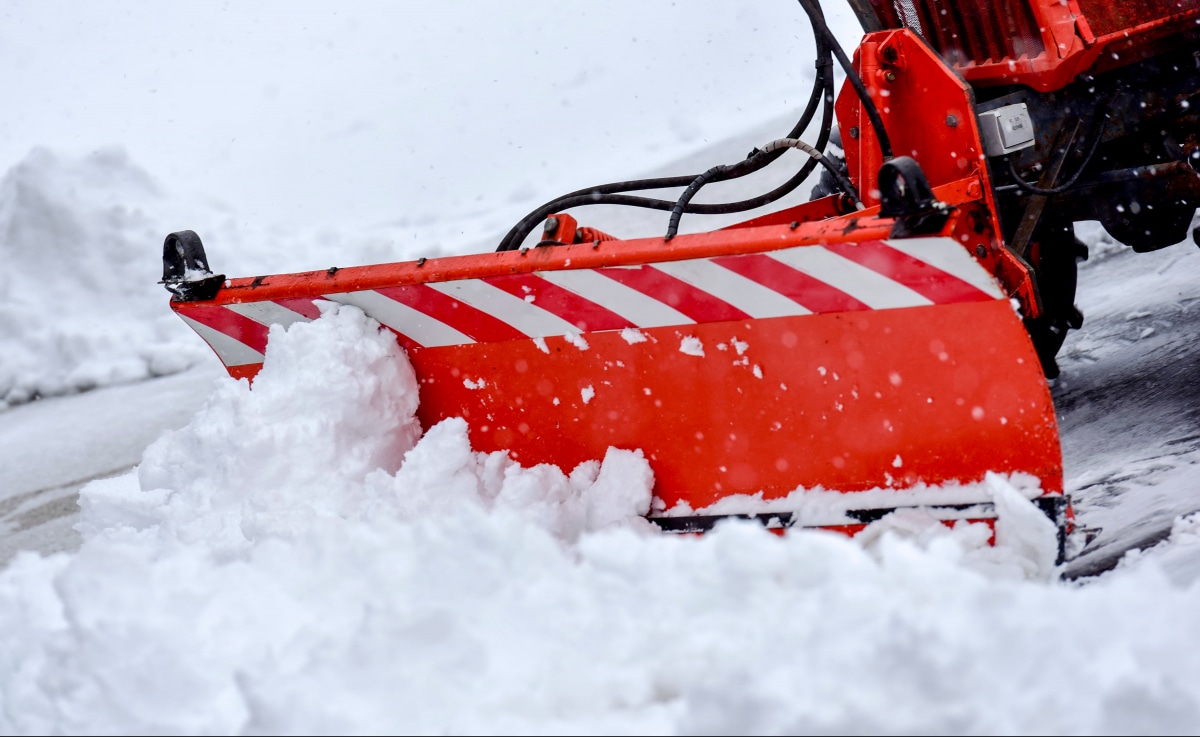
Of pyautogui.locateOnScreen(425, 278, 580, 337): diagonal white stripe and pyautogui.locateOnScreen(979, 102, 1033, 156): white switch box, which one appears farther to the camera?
pyautogui.locateOnScreen(979, 102, 1033, 156): white switch box

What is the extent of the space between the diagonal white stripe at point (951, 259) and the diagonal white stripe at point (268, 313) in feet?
5.01

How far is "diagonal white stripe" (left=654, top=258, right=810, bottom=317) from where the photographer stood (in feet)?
7.27

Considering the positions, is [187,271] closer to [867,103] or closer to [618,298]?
[618,298]

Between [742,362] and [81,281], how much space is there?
7.00 meters

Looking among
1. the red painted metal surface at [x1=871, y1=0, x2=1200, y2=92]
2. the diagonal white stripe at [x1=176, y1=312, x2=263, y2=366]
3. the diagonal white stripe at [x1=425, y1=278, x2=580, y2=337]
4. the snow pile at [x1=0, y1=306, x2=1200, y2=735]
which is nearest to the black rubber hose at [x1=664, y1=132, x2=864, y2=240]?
the diagonal white stripe at [x1=425, y1=278, x2=580, y2=337]

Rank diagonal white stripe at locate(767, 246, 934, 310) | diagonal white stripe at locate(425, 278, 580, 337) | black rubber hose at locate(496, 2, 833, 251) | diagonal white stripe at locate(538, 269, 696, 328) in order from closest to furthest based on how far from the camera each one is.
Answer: diagonal white stripe at locate(767, 246, 934, 310)
diagonal white stripe at locate(538, 269, 696, 328)
diagonal white stripe at locate(425, 278, 580, 337)
black rubber hose at locate(496, 2, 833, 251)

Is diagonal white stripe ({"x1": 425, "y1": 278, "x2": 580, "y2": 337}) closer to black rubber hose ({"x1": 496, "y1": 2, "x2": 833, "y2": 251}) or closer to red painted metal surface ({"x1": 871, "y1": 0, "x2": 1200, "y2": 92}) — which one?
black rubber hose ({"x1": 496, "y1": 2, "x2": 833, "y2": 251})

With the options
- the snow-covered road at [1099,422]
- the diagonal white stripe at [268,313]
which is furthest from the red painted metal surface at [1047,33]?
the diagonal white stripe at [268,313]

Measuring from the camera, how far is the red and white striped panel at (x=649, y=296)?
6.82ft

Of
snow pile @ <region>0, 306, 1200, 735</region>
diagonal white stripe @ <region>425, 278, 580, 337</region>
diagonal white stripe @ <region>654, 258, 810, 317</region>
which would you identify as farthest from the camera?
diagonal white stripe @ <region>425, 278, 580, 337</region>

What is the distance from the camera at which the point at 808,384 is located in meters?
2.24

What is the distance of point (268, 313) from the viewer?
2.65 metres

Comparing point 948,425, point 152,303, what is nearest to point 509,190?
point 152,303

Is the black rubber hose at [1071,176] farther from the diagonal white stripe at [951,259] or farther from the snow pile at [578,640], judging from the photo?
the snow pile at [578,640]
